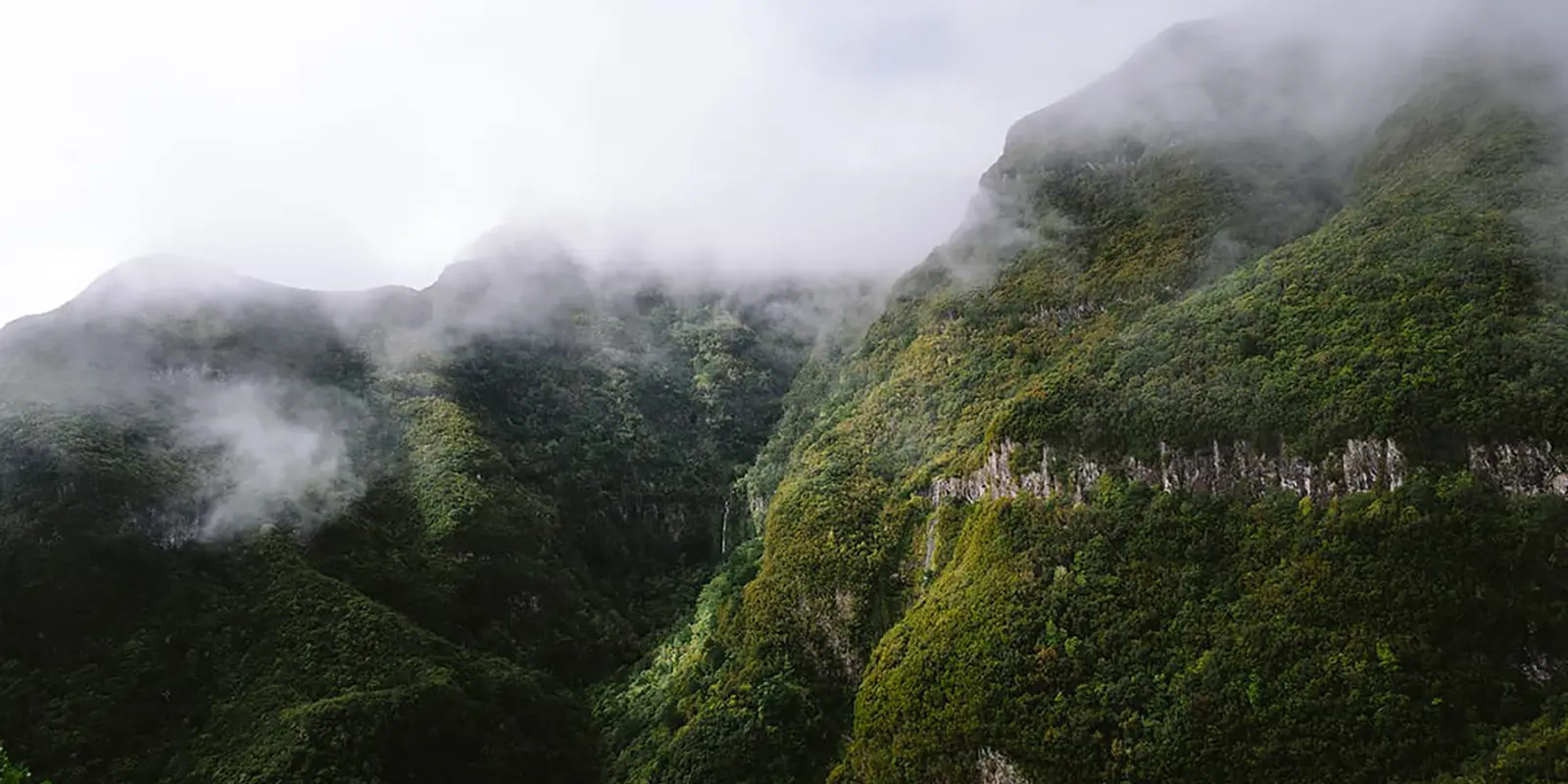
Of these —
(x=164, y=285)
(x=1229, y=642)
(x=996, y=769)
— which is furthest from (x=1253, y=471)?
(x=164, y=285)

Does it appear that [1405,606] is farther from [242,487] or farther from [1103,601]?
[242,487]

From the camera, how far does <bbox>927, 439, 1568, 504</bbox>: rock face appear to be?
52.2m

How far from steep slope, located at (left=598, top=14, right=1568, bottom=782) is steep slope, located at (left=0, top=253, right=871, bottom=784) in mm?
18199

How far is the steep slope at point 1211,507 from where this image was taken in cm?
5166

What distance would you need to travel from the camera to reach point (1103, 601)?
65938 mm

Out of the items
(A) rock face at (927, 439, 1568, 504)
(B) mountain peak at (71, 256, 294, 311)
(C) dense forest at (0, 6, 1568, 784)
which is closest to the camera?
(A) rock face at (927, 439, 1568, 504)

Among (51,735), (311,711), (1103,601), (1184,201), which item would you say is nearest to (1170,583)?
(1103,601)

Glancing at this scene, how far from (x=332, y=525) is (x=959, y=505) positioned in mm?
74086

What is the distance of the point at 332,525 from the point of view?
109188 millimetres

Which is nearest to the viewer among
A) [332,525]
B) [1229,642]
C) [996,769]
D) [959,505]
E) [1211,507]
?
[1229,642]

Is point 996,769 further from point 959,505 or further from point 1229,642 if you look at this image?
point 959,505

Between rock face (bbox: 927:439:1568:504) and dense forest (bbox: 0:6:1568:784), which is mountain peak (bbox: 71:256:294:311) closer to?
dense forest (bbox: 0:6:1568:784)

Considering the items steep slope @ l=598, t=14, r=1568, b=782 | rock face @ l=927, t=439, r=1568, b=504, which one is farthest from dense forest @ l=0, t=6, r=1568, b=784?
steep slope @ l=598, t=14, r=1568, b=782

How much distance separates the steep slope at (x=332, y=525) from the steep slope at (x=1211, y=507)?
716 inches
